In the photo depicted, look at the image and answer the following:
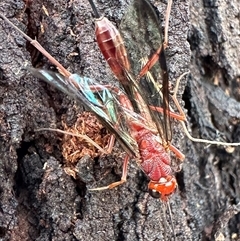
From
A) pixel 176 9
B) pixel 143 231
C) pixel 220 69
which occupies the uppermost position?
pixel 176 9

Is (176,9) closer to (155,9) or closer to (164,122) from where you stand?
(155,9)

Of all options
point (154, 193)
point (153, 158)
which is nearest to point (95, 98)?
point (153, 158)

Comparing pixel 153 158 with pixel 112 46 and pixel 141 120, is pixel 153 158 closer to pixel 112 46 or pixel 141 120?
pixel 141 120

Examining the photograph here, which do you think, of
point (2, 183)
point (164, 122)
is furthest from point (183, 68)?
point (2, 183)

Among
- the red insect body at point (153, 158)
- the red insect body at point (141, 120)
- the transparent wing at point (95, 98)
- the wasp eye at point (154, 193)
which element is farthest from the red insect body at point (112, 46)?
the wasp eye at point (154, 193)

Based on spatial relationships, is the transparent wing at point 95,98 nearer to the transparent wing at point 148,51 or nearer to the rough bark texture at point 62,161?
the rough bark texture at point 62,161

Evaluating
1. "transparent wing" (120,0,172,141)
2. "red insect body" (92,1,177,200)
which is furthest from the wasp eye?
"transparent wing" (120,0,172,141)
